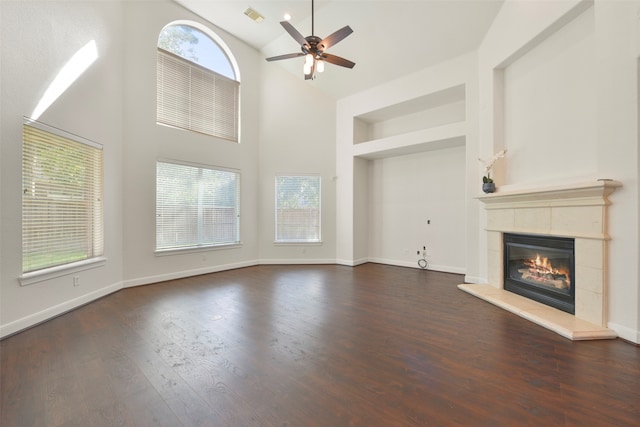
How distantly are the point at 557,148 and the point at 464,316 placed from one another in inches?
97.6

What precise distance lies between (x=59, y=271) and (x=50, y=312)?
1.56ft

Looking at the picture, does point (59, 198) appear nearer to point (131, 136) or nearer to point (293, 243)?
point (131, 136)

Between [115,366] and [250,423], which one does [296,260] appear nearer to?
Result: [115,366]

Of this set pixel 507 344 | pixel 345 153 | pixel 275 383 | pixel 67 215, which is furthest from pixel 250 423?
pixel 345 153

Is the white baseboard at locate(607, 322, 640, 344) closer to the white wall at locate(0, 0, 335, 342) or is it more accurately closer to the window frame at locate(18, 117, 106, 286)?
the white wall at locate(0, 0, 335, 342)

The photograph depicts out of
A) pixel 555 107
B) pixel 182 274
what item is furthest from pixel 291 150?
pixel 555 107

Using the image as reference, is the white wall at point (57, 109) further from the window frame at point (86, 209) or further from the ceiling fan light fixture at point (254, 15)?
the ceiling fan light fixture at point (254, 15)

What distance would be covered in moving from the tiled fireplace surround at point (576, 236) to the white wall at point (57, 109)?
5595 millimetres

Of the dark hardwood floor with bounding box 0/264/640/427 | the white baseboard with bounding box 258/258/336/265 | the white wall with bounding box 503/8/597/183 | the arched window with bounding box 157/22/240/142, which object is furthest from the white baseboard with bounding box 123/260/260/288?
the white wall with bounding box 503/8/597/183

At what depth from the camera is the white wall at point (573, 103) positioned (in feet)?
8.54

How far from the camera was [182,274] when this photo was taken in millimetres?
5176

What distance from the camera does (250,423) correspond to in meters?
1.55

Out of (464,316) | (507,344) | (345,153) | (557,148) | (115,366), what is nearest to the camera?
(115,366)

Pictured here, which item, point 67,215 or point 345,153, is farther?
point 345,153
